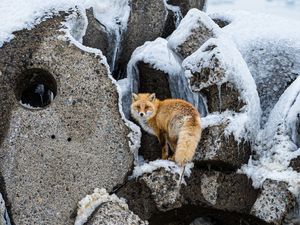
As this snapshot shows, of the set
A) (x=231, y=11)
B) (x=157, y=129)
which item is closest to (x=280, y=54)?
(x=231, y=11)

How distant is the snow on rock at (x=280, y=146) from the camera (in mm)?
8703

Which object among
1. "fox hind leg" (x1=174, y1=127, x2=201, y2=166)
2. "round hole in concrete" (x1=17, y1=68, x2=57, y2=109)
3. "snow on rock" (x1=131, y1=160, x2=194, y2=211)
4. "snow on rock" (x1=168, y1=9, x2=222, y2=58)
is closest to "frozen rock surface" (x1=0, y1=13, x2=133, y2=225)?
"round hole in concrete" (x1=17, y1=68, x2=57, y2=109)

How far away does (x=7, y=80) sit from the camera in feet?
28.3

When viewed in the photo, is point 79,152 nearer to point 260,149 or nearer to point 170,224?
point 170,224

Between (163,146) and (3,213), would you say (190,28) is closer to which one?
(163,146)

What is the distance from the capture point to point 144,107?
9.41m

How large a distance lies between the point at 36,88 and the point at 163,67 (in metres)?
1.91

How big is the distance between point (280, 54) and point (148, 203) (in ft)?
12.1

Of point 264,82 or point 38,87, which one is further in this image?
point 264,82

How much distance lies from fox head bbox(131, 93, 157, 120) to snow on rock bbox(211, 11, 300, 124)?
1826 mm

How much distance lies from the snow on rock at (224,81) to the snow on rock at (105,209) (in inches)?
56.5

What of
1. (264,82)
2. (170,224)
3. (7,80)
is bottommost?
(170,224)

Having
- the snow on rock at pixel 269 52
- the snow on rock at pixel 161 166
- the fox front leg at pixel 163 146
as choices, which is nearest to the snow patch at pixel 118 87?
the snow on rock at pixel 161 166

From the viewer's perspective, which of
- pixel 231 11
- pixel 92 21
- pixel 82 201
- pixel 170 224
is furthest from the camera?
pixel 231 11
